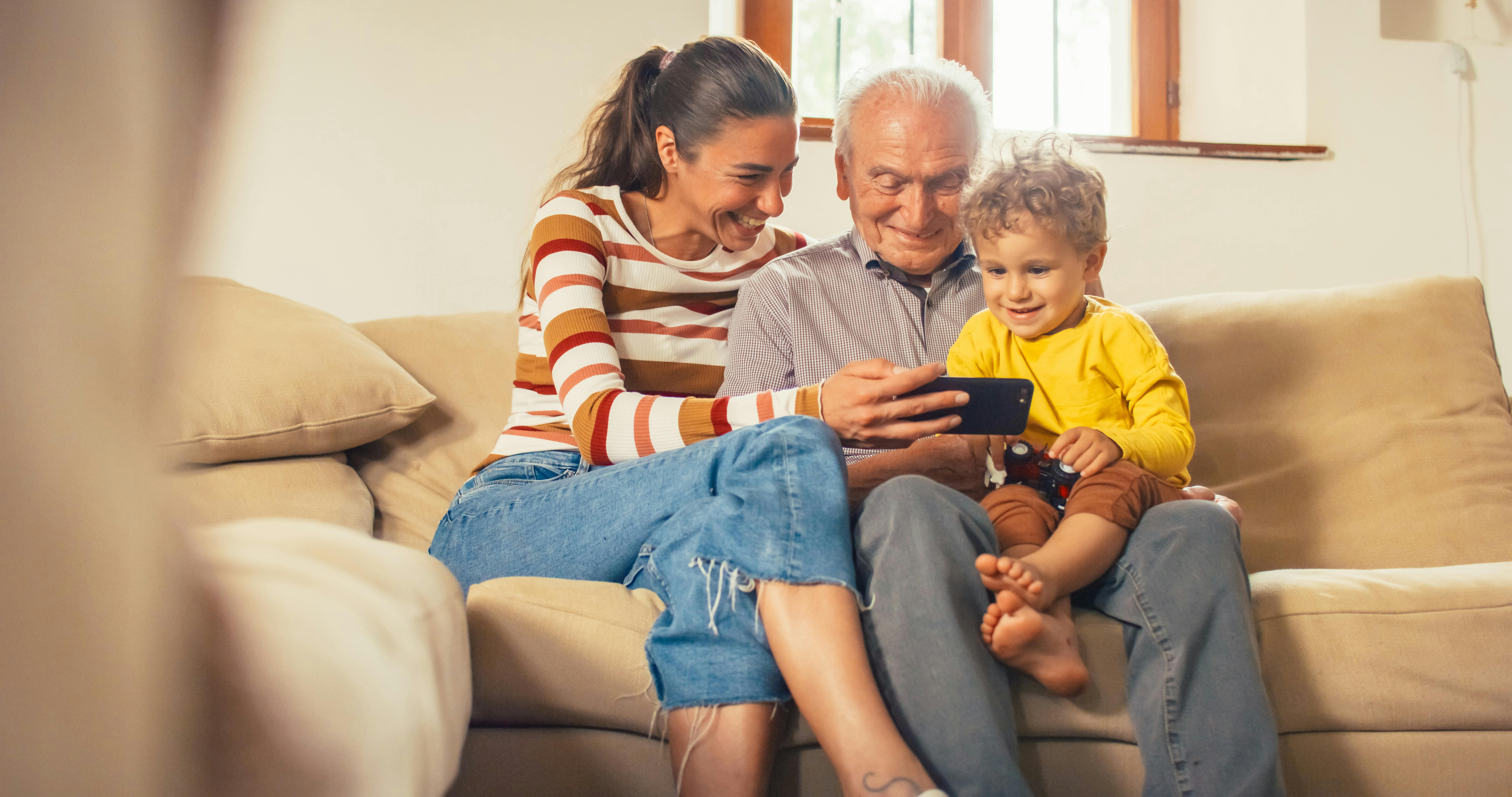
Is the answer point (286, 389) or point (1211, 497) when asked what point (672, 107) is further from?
point (1211, 497)

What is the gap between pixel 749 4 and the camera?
269 cm

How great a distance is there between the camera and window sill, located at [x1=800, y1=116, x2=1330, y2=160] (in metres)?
2.53

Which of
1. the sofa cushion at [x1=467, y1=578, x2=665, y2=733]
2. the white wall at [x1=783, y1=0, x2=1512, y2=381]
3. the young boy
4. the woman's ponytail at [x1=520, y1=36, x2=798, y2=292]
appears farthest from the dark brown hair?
the white wall at [x1=783, y1=0, x2=1512, y2=381]

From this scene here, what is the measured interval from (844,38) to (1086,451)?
200 cm

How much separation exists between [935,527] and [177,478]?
812mm

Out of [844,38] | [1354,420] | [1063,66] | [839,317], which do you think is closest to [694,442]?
[839,317]

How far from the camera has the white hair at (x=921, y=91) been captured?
1.49 meters

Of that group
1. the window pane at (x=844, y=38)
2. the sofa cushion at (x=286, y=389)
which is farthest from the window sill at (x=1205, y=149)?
the sofa cushion at (x=286, y=389)

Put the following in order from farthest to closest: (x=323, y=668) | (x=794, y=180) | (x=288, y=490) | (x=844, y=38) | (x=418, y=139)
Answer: (x=844, y=38) < (x=794, y=180) < (x=418, y=139) < (x=288, y=490) < (x=323, y=668)

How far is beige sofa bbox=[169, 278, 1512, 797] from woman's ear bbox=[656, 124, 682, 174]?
1.64 ft

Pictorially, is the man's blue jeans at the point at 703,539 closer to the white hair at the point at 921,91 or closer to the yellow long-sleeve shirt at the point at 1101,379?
the yellow long-sleeve shirt at the point at 1101,379

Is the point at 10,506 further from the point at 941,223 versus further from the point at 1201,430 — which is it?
the point at 1201,430

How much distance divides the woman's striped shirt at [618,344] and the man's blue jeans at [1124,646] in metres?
0.23

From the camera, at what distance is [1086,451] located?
44.6 inches
